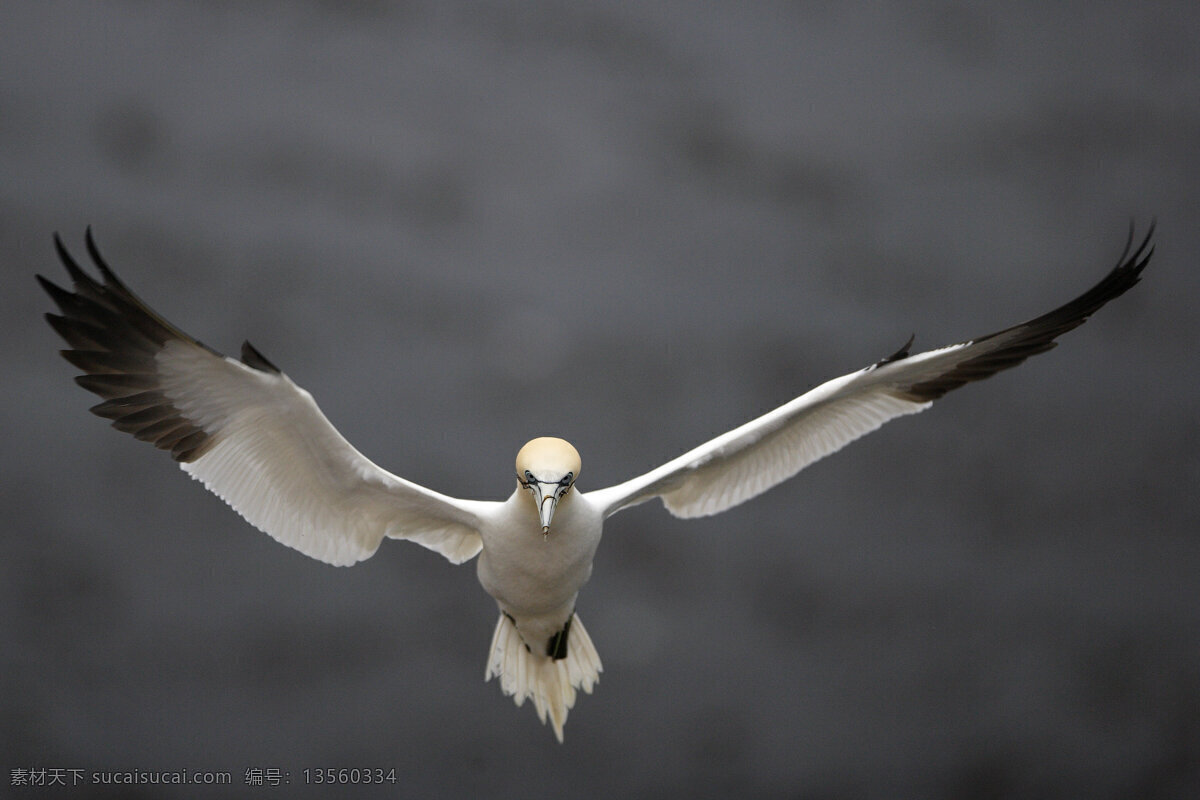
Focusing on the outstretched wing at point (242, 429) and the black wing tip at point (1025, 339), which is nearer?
the outstretched wing at point (242, 429)

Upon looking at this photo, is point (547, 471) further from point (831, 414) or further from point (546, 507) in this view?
point (831, 414)

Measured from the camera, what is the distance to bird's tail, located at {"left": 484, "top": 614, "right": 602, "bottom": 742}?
3.15m

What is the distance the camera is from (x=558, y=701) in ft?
10.5

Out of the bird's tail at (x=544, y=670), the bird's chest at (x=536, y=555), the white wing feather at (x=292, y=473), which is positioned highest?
the white wing feather at (x=292, y=473)

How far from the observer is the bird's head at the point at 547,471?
→ 251 cm

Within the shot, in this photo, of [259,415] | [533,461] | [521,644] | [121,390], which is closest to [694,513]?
[521,644]

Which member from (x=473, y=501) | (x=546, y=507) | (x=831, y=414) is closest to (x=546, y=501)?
(x=546, y=507)

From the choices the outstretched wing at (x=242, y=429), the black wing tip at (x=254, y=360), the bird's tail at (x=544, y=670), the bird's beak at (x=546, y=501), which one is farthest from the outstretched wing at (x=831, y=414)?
the black wing tip at (x=254, y=360)

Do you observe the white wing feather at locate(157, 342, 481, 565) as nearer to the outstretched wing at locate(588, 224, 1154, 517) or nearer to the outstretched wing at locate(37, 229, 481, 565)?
the outstretched wing at locate(37, 229, 481, 565)

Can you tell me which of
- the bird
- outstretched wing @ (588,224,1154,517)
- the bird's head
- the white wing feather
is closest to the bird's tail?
the bird

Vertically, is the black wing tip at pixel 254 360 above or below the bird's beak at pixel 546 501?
above

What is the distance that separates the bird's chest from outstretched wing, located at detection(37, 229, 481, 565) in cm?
15

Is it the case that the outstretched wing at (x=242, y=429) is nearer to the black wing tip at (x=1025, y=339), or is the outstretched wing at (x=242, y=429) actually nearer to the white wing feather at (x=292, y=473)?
the white wing feather at (x=292, y=473)

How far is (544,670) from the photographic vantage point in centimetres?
320
